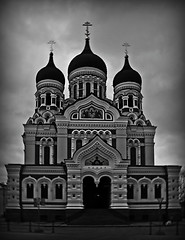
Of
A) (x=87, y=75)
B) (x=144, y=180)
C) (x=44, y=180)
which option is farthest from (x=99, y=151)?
(x=87, y=75)

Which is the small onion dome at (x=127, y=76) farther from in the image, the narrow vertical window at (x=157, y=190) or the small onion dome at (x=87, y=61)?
the narrow vertical window at (x=157, y=190)

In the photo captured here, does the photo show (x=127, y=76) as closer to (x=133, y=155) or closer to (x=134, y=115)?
(x=134, y=115)

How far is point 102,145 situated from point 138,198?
477cm

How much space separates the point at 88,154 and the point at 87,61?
10990mm

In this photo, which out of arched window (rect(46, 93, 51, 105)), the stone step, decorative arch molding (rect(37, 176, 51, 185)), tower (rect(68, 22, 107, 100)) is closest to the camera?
the stone step

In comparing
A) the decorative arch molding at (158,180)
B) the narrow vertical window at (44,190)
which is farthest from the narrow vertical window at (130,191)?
the narrow vertical window at (44,190)

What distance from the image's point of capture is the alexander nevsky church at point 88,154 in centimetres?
2841

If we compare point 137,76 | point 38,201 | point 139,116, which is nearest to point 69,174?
point 38,201

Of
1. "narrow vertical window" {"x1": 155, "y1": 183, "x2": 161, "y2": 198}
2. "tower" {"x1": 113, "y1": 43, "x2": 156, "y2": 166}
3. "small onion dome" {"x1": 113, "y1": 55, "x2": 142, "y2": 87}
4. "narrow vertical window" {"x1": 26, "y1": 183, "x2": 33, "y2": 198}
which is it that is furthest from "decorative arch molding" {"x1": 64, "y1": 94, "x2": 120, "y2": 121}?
"narrow vertical window" {"x1": 26, "y1": 183, "x2": 33, "y2": 198}

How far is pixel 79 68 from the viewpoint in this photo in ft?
120

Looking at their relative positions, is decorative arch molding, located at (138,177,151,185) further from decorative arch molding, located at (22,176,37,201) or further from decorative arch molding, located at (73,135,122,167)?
decorative arch molding, located at (22,176,37,201)

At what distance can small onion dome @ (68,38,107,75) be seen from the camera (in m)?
36.5

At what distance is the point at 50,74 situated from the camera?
1480 inches

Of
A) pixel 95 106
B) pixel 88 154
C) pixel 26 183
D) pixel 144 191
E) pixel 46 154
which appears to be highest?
pixel 95 106
